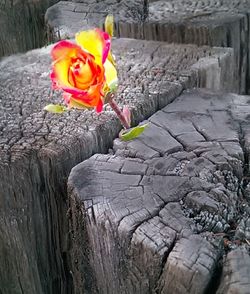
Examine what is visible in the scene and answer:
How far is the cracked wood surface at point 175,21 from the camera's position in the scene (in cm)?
190

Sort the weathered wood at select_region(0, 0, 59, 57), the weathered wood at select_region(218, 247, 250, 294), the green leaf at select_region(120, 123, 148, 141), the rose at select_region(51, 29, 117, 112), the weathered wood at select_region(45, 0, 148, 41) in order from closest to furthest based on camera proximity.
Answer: the weathered wood at select_region(218, 247, 250, 294) → the rose at select_region(51, 29, 117, 112) → the green leaf at select_region(120, 123, 148, 141) → the weathered wood at select_region(45, 0, 148, 41) → the weathered wood at select_region(0, 0, 59, 57)

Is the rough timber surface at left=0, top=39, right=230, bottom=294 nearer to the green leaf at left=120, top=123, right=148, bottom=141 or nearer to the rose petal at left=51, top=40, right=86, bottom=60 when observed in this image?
the green leaf at left=120, top=123, right=148, bottom=141

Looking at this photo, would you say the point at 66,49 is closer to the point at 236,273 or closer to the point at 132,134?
the point at 132,134

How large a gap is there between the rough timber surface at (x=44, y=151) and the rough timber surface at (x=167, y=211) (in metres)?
0.09

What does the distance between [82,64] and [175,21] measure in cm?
90

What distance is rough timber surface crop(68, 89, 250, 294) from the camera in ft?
3.29

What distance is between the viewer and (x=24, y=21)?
8.03 feet

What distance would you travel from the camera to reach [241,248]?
3.28 ft

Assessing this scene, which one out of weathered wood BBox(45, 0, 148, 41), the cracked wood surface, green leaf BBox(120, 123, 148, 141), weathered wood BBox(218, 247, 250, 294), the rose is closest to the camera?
weathered wood BBox(218, 247, 250, 294)

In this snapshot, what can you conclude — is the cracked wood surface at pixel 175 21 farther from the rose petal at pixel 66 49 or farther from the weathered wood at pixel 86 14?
the rose petal at pixel 66 49

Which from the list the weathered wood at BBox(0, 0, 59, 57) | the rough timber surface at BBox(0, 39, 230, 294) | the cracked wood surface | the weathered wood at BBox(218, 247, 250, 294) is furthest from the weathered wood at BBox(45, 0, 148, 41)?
the weathered wood at BBox(218, 247, 250, 294)

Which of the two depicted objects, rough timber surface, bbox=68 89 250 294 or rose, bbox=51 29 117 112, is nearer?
rough timber surface, bbox=68 89 250 294

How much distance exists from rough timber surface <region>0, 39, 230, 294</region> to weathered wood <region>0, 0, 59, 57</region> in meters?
0.81

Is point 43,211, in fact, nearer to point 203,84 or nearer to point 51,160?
point 51,160
